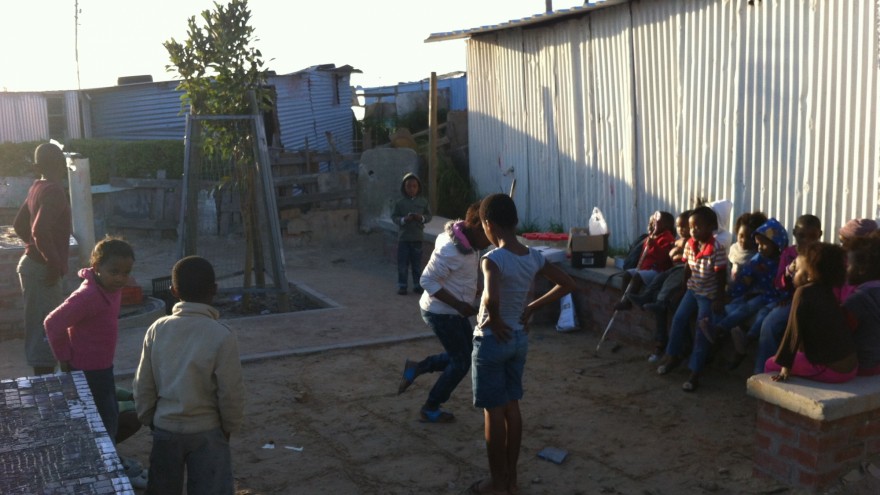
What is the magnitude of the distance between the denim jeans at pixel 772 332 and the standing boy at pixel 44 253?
526 centimetres

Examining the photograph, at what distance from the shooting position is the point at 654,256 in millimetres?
8602

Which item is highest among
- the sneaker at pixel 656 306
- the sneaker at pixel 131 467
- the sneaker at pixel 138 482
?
the sneaker at pixel 656 306

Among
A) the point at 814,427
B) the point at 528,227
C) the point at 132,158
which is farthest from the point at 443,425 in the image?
the point at 132,158

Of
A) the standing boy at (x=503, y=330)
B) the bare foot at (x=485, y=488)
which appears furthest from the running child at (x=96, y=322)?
the bare foot at (x=485, y=488)

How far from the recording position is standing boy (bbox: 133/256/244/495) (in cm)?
403

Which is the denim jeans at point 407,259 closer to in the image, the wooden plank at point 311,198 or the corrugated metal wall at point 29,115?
the wooden plank at point 311,198

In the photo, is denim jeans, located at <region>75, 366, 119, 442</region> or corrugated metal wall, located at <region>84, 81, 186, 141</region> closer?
denim jeans, located at <region>75, 366, 119, 442</region>

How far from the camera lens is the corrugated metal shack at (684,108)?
7.55 meters

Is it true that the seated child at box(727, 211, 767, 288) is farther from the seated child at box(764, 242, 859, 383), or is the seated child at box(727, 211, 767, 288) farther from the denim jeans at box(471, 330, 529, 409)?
the denim jeans at box(471, 330, 529, 409)

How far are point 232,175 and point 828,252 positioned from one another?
7.45 m

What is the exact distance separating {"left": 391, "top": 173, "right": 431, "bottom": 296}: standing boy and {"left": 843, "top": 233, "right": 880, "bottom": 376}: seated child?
680cm

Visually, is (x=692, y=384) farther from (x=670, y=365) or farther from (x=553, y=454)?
(x=553, y=454)

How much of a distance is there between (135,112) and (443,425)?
2201 cm

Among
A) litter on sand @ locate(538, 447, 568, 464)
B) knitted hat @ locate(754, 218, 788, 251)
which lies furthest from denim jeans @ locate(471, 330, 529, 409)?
knitted hat @ locate(754, 218, 788, 251)
